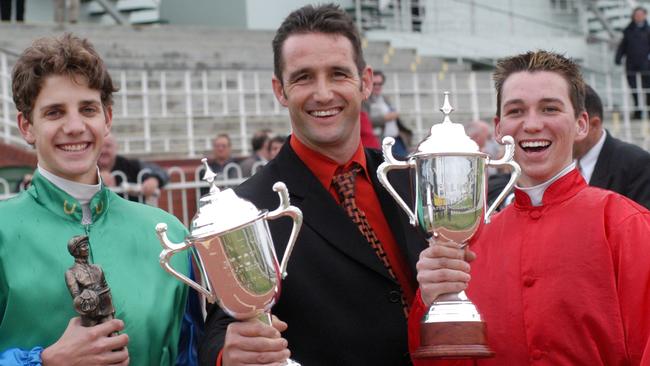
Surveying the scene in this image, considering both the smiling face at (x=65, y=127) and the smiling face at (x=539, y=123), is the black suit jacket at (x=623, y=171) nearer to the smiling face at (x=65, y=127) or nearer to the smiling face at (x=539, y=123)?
the smiling face at (x=539, y=123)

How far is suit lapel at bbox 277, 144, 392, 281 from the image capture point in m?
4.17

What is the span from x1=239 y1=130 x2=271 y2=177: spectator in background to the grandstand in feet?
6.00

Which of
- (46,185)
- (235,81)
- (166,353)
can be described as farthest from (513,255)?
(235,81)

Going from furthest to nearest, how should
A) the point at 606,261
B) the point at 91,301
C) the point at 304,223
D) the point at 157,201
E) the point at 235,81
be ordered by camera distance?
the point at 235,81
the point at 157,201
the point at 304,223
the point at 606,261
the point at 91,301

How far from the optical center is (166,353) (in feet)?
13.4

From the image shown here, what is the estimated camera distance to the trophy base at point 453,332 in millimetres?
3723

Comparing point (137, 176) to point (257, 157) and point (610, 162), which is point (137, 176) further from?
point (610, 162)

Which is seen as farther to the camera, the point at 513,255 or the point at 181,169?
the point at 181,169

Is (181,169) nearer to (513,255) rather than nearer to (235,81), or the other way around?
(235,81)

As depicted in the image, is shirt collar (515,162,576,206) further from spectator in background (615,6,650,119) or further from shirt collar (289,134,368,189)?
spectator in background (615,6,650,119)

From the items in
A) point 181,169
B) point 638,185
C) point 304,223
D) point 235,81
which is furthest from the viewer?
point 235,81

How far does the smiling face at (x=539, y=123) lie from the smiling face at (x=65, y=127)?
4.35 feet

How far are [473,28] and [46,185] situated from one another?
775 inches

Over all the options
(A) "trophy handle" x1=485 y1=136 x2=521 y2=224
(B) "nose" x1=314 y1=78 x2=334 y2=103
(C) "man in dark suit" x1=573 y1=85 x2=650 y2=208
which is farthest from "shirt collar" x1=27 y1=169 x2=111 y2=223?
(C) "man in dark suit" x1=573 y1=85 x2=650 y2=208
